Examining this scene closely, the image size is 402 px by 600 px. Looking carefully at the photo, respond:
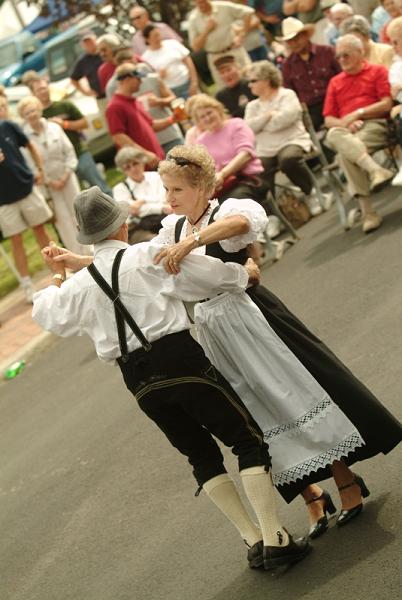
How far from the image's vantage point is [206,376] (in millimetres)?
5512

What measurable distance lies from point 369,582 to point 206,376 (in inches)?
44.0

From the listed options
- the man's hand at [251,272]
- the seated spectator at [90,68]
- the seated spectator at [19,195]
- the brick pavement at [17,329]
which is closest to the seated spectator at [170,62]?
the seated spectator at [90,68]

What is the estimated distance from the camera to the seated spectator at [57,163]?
1484 cm

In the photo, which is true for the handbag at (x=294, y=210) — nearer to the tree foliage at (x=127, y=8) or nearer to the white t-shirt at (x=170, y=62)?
the white t-shirt at (x=170, y=62)

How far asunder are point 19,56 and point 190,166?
20.4 metres

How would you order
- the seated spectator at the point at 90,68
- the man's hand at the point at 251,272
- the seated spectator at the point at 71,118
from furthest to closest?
the seated spectator at the point at 90,68 < the seated spectator at the point at 71,118 < the man's hand at the point at 251,272

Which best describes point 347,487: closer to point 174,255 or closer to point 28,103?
point 174,255

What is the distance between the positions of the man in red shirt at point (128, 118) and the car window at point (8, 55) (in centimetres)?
1126

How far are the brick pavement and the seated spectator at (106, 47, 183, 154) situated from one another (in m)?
2.27

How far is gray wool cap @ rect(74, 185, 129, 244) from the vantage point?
558cm

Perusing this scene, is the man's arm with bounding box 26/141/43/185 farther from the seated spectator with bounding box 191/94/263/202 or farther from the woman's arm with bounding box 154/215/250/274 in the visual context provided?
the woman's arm with bounding box 154/215/250/274

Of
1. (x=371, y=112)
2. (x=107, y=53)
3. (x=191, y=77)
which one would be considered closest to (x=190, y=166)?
(x=371, y=112)

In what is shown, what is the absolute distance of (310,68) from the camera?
13891mm

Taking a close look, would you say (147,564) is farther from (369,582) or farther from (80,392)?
(80,392)
